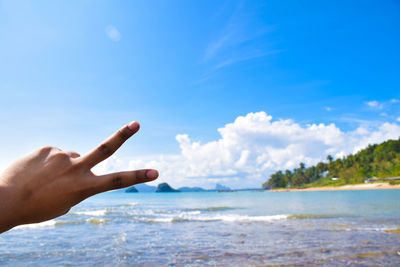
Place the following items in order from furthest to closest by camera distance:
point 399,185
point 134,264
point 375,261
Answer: point 399,185, point 134,264, point 375,261

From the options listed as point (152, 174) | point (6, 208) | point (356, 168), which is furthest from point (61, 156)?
point (356, 168)

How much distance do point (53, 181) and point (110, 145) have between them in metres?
0.43

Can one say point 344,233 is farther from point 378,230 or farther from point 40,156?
point 40,156

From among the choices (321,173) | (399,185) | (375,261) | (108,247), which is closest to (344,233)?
(375,261)

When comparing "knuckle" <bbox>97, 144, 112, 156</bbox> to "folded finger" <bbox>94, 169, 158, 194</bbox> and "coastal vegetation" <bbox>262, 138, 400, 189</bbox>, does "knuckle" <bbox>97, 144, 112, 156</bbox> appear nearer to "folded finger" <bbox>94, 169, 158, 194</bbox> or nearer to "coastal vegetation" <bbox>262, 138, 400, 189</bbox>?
"folded finger" <bbox>94, 169, 158, 194</bbox>

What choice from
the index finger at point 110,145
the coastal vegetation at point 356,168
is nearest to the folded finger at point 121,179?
the index finger at point 110,145

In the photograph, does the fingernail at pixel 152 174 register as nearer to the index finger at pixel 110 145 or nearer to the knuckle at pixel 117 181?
the knuckle at pixel 117 181

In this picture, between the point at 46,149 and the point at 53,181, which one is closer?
the point at 53,181

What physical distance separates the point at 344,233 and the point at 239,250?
6.68 metres

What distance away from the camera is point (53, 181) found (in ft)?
5.61

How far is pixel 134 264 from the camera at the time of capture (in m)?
9.34

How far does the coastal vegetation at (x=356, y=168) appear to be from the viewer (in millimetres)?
121750

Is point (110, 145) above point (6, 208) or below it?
above

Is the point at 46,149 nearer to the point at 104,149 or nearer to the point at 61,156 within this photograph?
the point at 61,156
